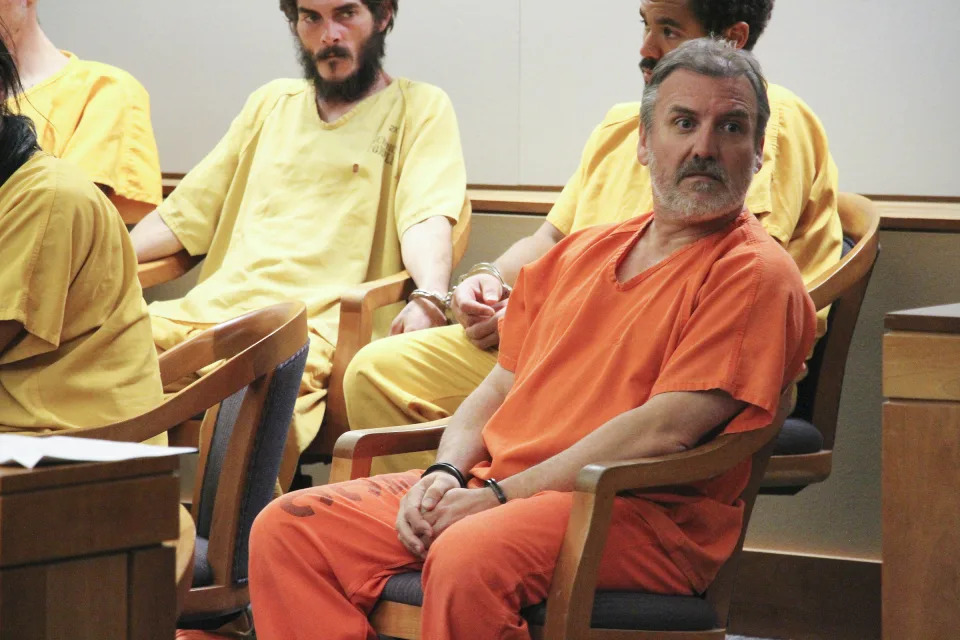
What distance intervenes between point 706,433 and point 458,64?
2.06 metres

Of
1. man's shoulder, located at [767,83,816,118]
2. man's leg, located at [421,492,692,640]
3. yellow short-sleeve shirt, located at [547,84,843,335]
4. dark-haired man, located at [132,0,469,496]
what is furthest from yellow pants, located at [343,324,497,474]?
man's leg, located at [421,492,692,640]

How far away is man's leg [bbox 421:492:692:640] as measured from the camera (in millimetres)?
1817

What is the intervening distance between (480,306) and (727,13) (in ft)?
2.66

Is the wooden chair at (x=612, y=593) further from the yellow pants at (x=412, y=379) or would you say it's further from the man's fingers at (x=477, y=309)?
the man's fingers at (x=477, y=309)

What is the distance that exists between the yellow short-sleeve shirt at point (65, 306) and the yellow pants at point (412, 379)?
570 mm

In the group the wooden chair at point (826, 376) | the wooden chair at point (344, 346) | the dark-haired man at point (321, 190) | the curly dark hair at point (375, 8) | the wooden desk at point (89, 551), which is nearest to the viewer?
the wooden desk at point (89, 551)

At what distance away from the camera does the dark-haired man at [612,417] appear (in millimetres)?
1889

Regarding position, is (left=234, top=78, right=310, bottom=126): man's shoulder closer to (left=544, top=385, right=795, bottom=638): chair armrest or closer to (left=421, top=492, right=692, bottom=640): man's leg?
(left=421, top=492, right=692, bottom=640): man's leg

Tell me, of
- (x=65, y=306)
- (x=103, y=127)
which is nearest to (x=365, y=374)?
(x=65, y=306)

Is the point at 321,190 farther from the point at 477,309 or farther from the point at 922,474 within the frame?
the point at 922,474

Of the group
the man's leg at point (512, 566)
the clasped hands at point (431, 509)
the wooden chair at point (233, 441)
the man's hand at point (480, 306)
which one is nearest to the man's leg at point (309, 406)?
the man's hand at point (480, 306)

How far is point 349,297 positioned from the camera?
Answer: 9.97ft

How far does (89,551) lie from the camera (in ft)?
4.18

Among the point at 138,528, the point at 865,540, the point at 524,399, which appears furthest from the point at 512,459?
the point at 865,540
